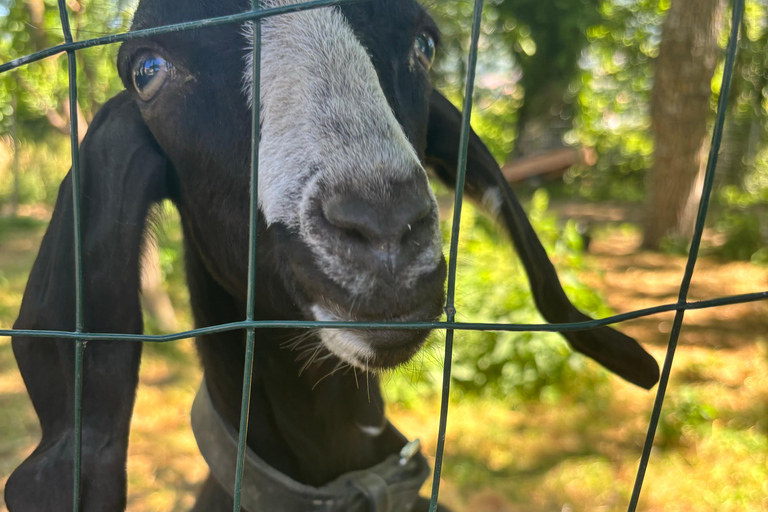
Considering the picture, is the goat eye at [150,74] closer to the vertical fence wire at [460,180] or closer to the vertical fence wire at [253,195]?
the vertical fence wire at [253,195]

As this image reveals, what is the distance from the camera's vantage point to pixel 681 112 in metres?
8.38

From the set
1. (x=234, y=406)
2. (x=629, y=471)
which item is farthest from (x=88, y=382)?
(x=629, y=471)

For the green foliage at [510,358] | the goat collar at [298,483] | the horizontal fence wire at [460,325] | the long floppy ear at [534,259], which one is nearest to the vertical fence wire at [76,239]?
the horizontal fence wire at [460,325]

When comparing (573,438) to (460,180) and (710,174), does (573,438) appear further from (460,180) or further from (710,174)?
(460,180)

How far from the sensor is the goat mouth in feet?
3.70

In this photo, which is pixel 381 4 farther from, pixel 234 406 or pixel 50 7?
pixel 50 7

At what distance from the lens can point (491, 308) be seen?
15.9ft

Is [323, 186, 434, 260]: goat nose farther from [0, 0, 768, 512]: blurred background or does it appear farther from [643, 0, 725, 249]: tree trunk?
[643, 0, 725, 249]: tree trunk

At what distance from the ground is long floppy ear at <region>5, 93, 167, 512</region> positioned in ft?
7.19

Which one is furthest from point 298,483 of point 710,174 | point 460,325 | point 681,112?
point 681,112

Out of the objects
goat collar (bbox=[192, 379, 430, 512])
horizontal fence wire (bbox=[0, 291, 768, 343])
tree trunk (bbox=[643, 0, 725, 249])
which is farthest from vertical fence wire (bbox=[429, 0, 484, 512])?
tree trunk (bbox=[643, 0, 725, 249])

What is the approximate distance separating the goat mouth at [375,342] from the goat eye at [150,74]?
71 centimetres

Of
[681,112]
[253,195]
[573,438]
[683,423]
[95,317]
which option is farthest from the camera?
[681,112]

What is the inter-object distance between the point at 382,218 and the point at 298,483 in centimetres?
88
